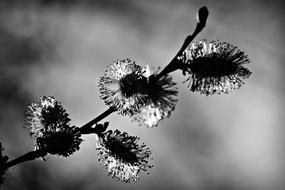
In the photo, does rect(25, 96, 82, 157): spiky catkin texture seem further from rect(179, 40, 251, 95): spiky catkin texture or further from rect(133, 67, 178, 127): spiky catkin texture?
rect(179, 40, 251, 95): spiky catkin texture

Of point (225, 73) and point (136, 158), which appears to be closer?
point (225, 73)

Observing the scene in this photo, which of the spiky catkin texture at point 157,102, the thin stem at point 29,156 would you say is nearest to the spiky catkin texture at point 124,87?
the spiky catkin texture at point 157,102

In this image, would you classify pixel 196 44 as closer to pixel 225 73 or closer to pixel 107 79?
pixel 225 73

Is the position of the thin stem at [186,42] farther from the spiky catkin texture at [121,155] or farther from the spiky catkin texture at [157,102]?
the spiky catkin texture at [121,155]

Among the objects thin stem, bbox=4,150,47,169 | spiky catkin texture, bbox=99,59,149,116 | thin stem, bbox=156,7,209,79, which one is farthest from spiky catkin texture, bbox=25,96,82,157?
thin stem, bbox=156,7,209,79

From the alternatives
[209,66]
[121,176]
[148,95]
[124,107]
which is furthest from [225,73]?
[121,176]

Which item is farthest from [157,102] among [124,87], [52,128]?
[52,128]
